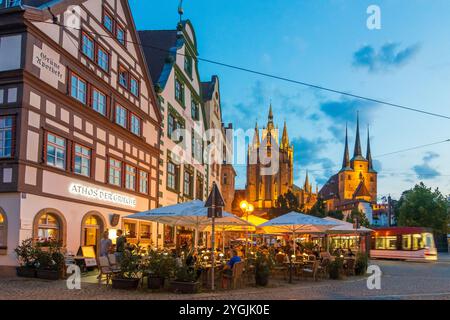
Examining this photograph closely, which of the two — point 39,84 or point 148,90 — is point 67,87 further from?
point 148,90

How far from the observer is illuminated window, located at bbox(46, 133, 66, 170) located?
20.2m

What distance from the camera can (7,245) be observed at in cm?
1834

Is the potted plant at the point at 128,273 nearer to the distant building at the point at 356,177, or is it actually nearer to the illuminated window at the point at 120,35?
the illuminated window at the point at 120,35

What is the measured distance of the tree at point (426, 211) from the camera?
7269 cm

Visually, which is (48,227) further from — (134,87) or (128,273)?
(134,87)

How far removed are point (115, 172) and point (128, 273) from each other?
1198cm

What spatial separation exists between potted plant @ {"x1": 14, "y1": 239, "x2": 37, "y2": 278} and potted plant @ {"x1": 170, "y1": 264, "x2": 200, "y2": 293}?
5887 mm

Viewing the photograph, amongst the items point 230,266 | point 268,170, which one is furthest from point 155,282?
point 268,170

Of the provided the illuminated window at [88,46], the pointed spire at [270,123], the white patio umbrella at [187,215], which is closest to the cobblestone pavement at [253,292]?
the white patio umbrella at [187,215]

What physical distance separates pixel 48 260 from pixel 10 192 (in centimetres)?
274

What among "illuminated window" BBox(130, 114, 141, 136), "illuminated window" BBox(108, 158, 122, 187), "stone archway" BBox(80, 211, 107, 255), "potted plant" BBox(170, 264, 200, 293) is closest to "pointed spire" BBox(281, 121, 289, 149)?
"illuminated window" BBox(130, 114, 141, 136)

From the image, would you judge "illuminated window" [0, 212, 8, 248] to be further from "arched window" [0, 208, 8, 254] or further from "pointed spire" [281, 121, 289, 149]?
"pointed spire" [281, 121, 289, 149]

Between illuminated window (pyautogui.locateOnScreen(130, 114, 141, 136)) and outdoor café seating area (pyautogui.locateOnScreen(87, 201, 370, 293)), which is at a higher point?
illuminated window (pyautogui.locateOnScreen(130, 114, 141, 136))

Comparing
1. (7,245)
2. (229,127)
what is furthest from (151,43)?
(229,127)
